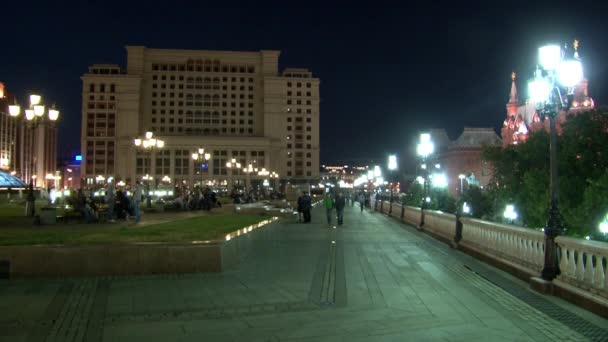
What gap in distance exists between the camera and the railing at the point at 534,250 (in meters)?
8.69

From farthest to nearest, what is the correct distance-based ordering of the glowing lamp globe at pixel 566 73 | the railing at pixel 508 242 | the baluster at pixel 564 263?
the glowing lamp globe at pixel 566 73 < the railing at pixel 508 242 < the baluster at pixel 564 263

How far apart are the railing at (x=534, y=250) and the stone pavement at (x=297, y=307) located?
0.47 meters

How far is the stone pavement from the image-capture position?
7.41 m

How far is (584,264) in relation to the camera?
9445 millimetres

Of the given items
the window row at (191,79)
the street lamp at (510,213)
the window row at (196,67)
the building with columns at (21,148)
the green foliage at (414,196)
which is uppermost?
the window row at (196,67)

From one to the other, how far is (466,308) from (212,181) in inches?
5222

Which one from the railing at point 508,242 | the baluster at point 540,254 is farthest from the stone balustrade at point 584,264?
the railing at point 508,242

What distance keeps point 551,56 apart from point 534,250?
4338 mm

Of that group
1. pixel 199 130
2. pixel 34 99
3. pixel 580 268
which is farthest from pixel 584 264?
pixel 199 130

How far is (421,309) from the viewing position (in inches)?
349

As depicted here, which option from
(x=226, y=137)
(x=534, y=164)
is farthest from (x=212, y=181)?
(x=534, y=164)

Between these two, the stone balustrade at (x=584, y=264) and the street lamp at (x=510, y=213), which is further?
the street lamp at (x=510, y=213)

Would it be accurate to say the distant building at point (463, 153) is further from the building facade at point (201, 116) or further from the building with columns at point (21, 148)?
the building with columns at point (21, 148)

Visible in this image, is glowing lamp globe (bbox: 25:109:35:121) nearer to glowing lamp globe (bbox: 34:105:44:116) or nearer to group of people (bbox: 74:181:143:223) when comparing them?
glowing lamp globe (bbox: 34:105:44:116)
